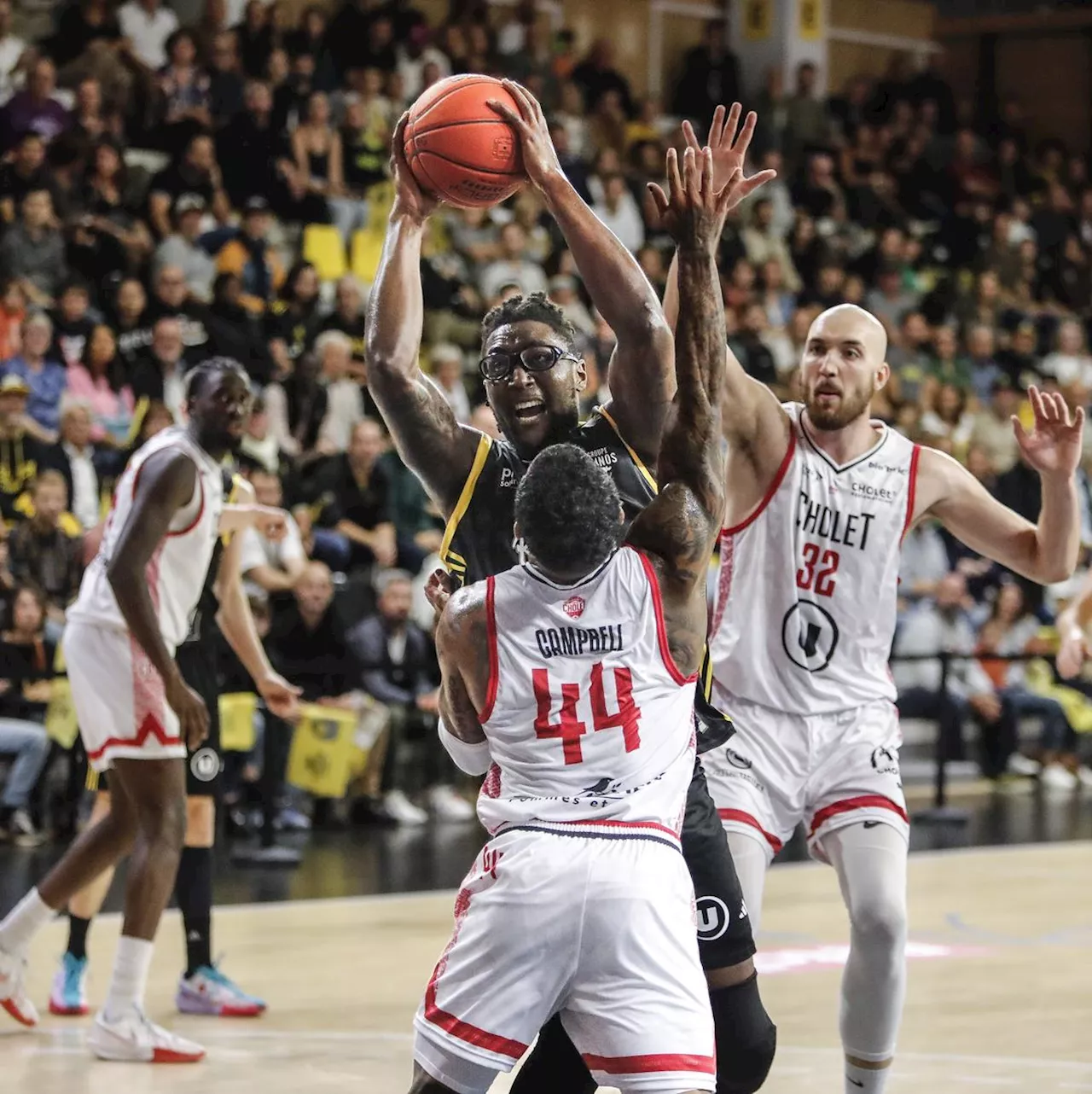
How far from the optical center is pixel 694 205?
12.3 ft

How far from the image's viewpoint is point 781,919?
811cm

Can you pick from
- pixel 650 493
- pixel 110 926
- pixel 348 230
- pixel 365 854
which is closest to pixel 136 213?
pixel 348 230

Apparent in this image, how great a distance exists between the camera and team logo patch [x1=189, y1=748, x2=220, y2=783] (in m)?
6.41

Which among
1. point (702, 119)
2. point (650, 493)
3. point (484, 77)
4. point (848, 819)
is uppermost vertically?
point (702, 119)

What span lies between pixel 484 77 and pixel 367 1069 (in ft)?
9.29

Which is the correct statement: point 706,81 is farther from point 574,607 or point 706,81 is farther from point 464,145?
point 574,607

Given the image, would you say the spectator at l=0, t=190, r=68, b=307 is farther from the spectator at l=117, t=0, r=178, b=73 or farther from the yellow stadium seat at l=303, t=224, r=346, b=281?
the spectator at l=117, t=0, r=178, b=73

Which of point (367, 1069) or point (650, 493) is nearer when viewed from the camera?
point (650, 493)

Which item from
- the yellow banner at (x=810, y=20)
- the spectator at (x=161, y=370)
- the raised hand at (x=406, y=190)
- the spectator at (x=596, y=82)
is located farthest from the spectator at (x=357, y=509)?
the yellow banner at (x=810, y=20)

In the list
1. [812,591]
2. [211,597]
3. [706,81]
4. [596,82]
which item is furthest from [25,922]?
[706,81]

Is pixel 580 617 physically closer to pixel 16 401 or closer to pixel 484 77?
pixel 484 77

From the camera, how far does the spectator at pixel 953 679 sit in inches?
504

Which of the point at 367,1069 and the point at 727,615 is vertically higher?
the point at 727,615

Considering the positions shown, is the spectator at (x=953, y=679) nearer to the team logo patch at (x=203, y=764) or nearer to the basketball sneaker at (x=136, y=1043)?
the team logo patch at (x=203, y=764)
